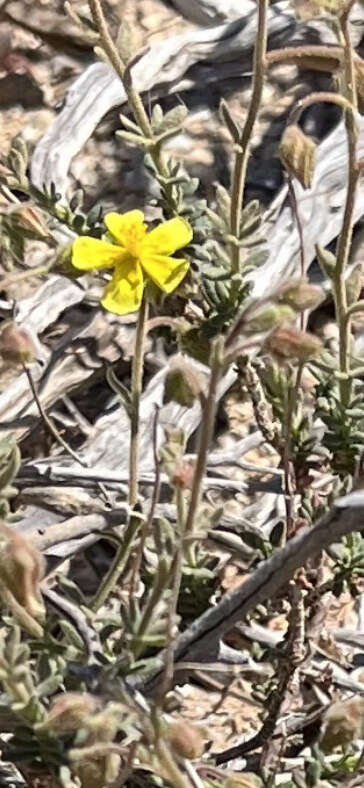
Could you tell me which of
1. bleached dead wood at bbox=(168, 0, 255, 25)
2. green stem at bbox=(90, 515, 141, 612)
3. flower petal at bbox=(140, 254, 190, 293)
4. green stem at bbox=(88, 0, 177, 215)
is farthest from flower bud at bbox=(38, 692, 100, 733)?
bleached dead wood at bbox=(168, 0, 255, 25)

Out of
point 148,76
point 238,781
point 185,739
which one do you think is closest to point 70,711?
point 185,739

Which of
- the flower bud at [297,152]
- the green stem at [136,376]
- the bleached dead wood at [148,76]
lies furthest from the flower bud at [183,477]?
the bleached dead wood at [148,76]

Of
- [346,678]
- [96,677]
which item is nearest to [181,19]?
[346,678]

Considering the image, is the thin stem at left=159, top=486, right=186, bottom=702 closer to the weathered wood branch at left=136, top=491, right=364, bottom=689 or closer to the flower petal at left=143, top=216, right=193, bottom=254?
the weathered wood branch at left=136, top=491, right=364, bottom=689

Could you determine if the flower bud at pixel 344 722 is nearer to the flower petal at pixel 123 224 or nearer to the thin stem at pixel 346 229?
the thin stem at pixel 346 229

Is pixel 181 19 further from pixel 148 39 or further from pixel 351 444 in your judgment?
pixel 351 444

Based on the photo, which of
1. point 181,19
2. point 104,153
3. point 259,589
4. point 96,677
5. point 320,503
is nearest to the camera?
point 259,589
